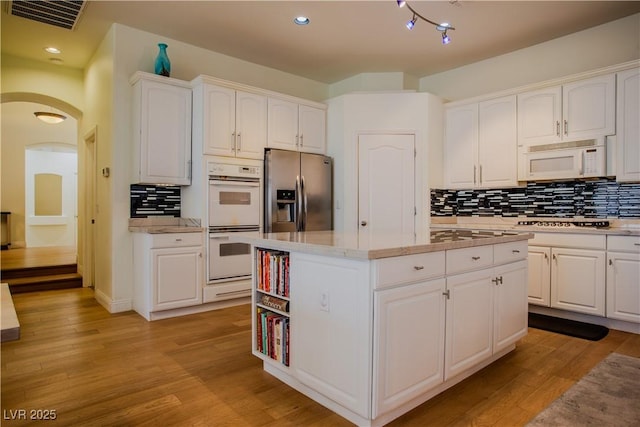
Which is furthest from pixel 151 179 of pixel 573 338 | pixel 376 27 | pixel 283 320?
pixel 573 338

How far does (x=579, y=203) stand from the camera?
155 inches

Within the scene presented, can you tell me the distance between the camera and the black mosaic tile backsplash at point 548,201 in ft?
12.1

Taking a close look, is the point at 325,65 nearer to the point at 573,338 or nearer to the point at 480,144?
the point at 480,144

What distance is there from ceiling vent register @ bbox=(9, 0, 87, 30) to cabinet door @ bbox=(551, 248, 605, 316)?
496cm

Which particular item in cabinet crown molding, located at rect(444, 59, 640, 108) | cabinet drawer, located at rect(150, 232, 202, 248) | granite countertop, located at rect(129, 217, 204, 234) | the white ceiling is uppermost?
the white ceiling

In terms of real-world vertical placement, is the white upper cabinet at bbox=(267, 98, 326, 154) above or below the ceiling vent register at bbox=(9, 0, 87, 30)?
below

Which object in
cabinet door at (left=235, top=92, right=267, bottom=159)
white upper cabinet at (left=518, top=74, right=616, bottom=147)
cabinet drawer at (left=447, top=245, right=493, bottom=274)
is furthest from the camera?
cabinet door at (left=235, top=92, right=267, bottom=159)

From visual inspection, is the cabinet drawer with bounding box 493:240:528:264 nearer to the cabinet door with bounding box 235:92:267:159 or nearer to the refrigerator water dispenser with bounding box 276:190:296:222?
the refrigerator water dispenser with bounding box 276:190:296:222

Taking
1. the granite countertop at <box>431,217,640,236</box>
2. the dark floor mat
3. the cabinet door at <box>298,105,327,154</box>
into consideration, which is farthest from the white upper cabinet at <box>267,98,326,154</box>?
the dark floor mat

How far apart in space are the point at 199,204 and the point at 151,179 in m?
0.53

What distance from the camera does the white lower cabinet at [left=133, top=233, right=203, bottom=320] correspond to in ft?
11.7

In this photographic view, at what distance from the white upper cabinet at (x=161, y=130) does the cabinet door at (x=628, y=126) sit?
4.20 metres

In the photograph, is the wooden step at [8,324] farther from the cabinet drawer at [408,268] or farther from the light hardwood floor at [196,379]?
the cabinet drawer at [408,268]

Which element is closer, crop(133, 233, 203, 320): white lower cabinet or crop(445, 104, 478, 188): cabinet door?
crop(133, 233, 203, 320): white lower cabinet
